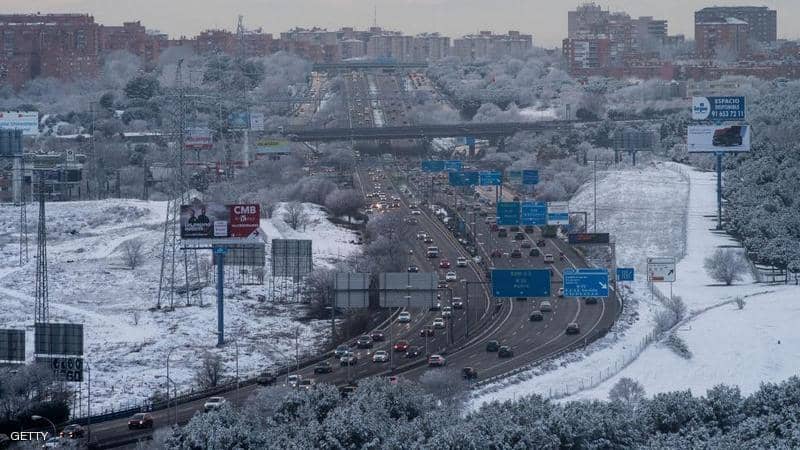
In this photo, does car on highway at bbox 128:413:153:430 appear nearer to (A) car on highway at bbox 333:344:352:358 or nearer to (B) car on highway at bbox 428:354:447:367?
(A) car on highway at bbox 333:344:352:358

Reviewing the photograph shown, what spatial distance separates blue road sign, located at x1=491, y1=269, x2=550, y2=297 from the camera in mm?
20016

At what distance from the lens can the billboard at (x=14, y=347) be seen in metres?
17.1

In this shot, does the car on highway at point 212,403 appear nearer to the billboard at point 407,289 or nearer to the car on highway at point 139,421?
the car on highway at point 139,421

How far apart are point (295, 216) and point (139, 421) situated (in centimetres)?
1643

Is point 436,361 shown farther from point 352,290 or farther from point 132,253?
point 132,253

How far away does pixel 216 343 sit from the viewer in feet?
68.3

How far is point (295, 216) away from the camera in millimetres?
31734

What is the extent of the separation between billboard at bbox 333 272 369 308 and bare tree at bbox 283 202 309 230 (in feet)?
38.8

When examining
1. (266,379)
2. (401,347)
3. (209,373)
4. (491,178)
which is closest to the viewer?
(266,379)

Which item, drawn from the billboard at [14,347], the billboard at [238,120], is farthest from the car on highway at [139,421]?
the billboard at [238,120]

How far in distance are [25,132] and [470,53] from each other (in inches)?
3061

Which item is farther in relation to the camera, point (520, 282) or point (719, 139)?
point (719, 139)

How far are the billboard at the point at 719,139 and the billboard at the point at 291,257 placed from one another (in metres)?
10.7

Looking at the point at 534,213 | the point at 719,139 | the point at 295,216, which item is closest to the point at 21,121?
the point at 295,216
